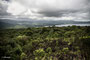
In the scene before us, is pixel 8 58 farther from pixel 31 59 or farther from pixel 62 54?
pixel 62 54

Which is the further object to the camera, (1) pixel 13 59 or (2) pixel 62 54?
(2) pixel 62 54

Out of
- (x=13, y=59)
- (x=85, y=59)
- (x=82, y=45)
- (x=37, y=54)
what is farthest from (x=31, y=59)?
(x=82, y=45)

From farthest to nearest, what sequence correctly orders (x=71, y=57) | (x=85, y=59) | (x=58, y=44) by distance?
(x=58, y=44), (x=71, y=57), (x=85, y=59)

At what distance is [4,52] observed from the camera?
3.02m

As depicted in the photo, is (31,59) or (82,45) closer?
(31,59)

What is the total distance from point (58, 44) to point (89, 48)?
162 cm

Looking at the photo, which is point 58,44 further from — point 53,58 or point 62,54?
point 53,58

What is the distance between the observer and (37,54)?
3375mm

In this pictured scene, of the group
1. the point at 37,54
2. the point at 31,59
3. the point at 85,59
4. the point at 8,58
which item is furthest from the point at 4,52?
the point at 85,59

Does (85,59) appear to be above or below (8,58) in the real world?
below

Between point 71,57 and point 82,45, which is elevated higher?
point 82,45

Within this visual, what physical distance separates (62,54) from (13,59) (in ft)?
7.55

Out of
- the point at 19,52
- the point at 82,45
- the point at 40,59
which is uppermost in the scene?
the point at 82,45

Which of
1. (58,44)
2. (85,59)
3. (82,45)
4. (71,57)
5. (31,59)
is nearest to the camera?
(85,59)
